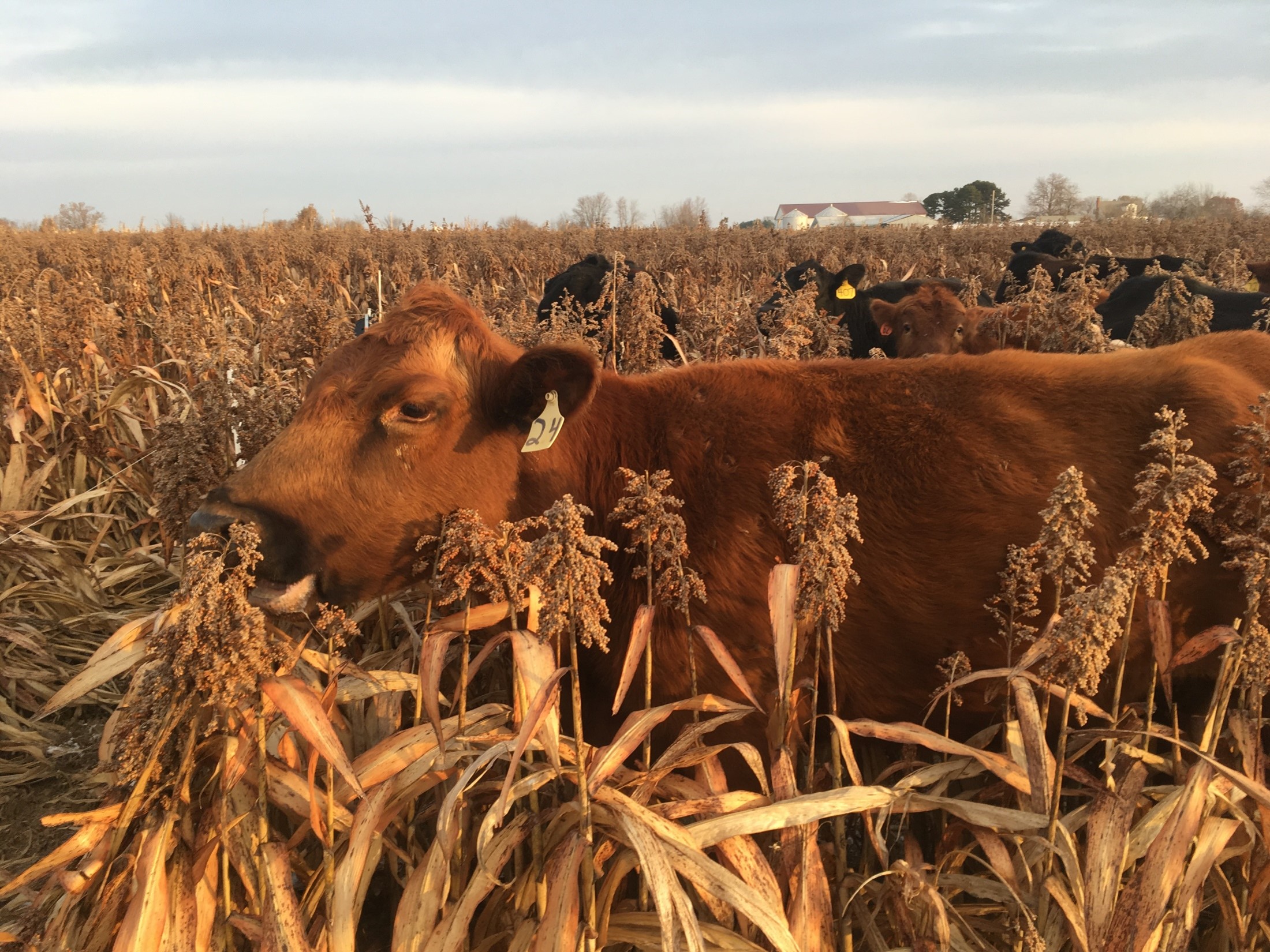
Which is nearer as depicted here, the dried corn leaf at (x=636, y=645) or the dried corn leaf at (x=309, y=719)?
the dried corn leaf at (x=309, y=719)

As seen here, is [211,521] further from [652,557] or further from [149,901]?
[652,557]

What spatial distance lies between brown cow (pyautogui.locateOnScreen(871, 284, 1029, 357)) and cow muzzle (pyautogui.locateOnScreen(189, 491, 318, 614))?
7486 millimetres

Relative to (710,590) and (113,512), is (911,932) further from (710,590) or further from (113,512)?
(113,512)

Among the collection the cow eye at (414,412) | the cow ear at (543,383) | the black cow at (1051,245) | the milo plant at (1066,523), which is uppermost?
the black cow at (1051,245)

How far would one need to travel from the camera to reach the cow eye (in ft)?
9.11

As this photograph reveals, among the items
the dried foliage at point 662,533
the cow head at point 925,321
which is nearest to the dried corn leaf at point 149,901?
the dried foliage at point 662,533

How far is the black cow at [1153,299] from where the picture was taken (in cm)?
783

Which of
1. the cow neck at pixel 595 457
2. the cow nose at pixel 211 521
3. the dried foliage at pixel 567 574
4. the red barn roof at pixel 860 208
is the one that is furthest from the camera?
the red barn roof at pixel 860 208

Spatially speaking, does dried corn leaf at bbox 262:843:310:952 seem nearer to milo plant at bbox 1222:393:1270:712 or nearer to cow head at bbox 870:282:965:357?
milo plant at bbox 1222:393:1270:712

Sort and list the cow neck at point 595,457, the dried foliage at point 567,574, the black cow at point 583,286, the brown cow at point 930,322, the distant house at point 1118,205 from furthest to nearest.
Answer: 1. the distant house at point 1118,205
2. the black cow at point 583,286
3. the brown cow at point 930,322
4. the cow neck at point 595,457
5. the dried foliage at point 567,574

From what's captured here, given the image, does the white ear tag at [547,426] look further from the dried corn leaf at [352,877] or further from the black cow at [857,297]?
the black cow at [857,297]

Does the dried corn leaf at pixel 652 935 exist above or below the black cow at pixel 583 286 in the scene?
below

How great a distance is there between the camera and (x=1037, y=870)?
→ 7.33 feet

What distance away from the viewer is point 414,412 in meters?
2.79
